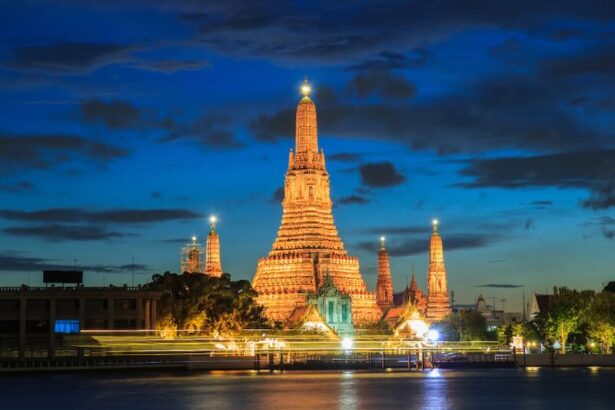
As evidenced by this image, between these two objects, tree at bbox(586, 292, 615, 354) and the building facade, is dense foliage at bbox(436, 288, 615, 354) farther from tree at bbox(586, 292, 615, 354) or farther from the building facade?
the building facade

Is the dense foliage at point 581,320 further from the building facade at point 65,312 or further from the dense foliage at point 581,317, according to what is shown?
the building facade at point 65,312

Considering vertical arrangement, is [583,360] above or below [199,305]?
below

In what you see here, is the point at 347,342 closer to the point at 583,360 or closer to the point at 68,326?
the point at 583,360

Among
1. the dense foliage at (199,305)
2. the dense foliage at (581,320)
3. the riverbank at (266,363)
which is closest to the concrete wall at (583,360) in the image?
the riverbank at (266,363)

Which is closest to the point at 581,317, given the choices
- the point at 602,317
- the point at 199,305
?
the point at 602,317

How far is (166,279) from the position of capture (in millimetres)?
170875

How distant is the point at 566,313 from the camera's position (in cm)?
16838

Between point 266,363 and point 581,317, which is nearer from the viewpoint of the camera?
point 581,317

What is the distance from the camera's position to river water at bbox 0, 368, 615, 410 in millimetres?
111938

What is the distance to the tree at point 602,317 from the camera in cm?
16350

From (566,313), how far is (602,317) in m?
5.50

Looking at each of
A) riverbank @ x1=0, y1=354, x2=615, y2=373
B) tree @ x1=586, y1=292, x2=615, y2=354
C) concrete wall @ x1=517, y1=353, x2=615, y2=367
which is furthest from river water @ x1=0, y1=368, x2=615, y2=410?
tree @ x1=586, y1=292, x2=615, y2=354

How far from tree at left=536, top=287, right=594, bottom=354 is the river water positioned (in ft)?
20.0

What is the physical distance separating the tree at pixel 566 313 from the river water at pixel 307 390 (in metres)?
6.11
